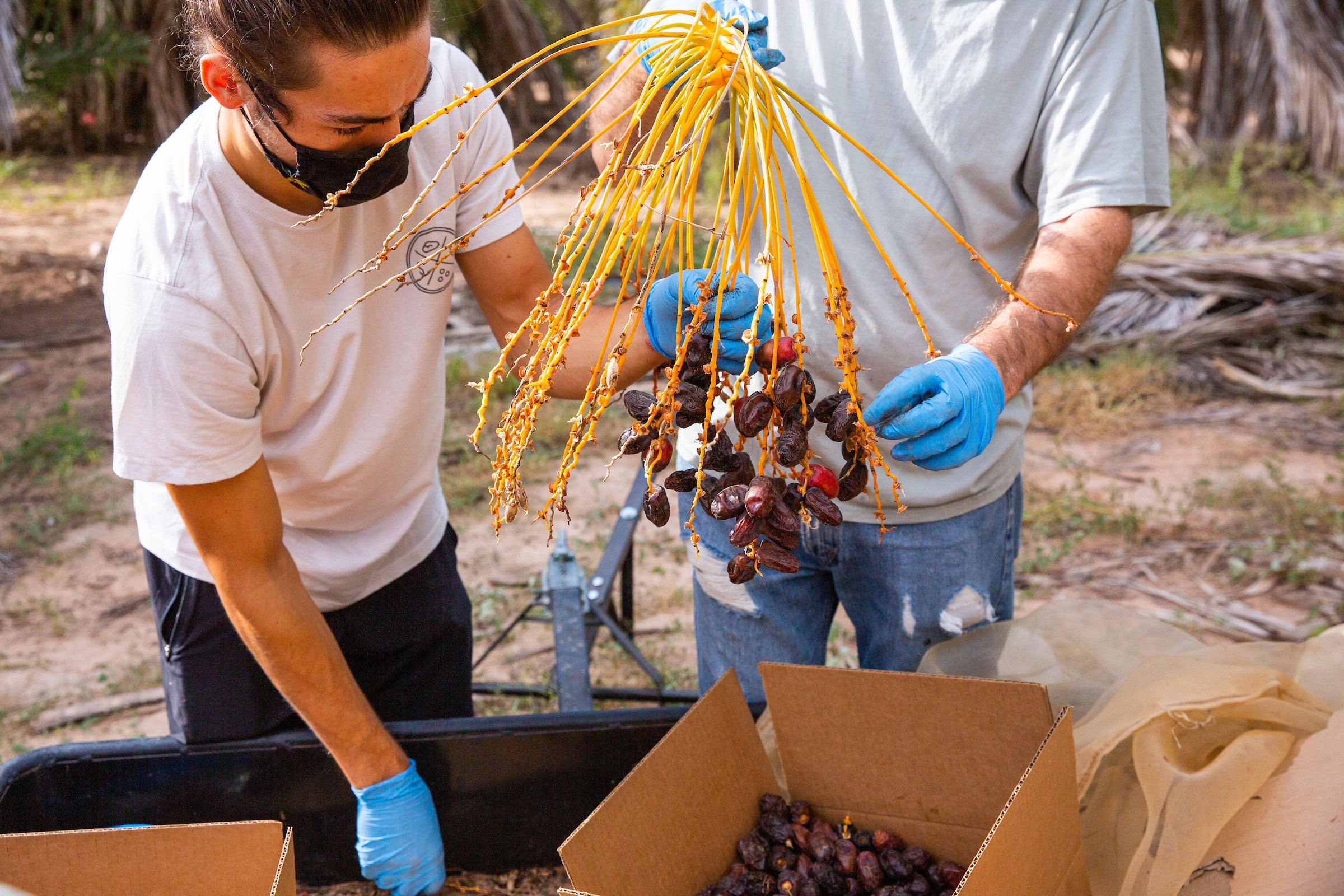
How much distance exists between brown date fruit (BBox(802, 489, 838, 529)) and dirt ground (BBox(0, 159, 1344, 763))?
2.27m

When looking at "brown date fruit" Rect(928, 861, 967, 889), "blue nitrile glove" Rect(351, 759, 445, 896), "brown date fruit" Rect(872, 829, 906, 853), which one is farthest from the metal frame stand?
"brown date fruit" Rect(928, 861, 967, 889)

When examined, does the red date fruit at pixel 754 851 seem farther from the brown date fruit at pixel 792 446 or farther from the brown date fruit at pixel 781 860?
the brown date fruit at pixel 792 446

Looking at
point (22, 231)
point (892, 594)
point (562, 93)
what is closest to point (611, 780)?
point (892, 594)

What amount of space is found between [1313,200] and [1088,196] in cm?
775

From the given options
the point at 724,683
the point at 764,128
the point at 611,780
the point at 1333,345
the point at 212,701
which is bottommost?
the point at 1333,345

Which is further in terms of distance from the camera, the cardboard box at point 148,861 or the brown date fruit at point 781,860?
the brown date fruit at point 781,860

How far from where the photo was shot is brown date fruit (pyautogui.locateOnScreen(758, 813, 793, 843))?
1562mm

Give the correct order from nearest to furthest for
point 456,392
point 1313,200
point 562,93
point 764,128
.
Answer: point 764,128 < point 456,392 < point 1313,200 < point 562,93

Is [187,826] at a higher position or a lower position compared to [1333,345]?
higher

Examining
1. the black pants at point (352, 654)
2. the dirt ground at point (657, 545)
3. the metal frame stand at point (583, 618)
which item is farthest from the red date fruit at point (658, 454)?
the dirt ground at point (657, 545)

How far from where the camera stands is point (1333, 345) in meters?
5.71

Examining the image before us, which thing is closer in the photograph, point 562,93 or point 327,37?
point 327,37

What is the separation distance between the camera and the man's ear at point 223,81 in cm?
129

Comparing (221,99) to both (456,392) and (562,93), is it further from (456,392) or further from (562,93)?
(562,93)
